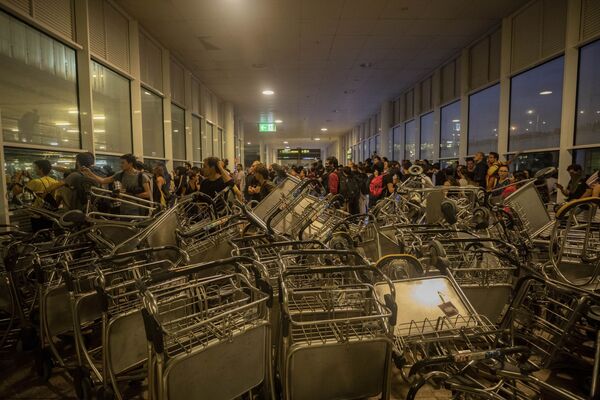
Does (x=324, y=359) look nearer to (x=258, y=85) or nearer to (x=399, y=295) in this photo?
(x=399, y=295)

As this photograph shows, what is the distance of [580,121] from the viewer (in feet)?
17.2

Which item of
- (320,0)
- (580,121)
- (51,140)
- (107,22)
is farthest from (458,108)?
(51,140)

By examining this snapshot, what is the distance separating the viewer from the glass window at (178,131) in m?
9.27

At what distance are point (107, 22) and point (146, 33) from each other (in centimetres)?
144

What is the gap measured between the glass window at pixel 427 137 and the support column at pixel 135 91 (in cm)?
839

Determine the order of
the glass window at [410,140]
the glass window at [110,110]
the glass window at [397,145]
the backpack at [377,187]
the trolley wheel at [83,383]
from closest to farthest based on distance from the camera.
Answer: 1. the trolley wheel at [83,383]
2. the glass window at [110,110]
3. the backpack at [377,187]
4. the glass window at [410,140]
5. the glass window at [397,145]

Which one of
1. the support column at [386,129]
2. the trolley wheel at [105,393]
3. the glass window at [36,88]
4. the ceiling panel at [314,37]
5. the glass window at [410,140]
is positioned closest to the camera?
the trolley wheel at [105,393]

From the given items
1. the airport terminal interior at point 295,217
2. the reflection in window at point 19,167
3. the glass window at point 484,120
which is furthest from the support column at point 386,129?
the reflection in window at point 19,167

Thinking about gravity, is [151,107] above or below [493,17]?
below

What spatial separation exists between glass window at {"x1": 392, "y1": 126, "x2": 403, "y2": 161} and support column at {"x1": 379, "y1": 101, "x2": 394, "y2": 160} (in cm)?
36

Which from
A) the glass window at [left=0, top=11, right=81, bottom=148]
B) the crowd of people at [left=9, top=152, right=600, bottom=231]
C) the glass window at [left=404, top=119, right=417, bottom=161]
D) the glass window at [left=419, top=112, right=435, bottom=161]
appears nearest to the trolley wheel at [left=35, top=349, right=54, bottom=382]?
the crowd of people at [left=9, top=152, right=600, bottom=231]

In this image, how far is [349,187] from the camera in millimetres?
7871

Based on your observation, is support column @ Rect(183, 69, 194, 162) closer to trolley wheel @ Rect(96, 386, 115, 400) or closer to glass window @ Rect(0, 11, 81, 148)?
glass window @ Rect(0, 11, 81, 148)

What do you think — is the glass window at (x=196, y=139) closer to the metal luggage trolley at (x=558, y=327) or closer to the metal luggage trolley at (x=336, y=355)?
the metal luggage trolley at (x=336, y=355)
